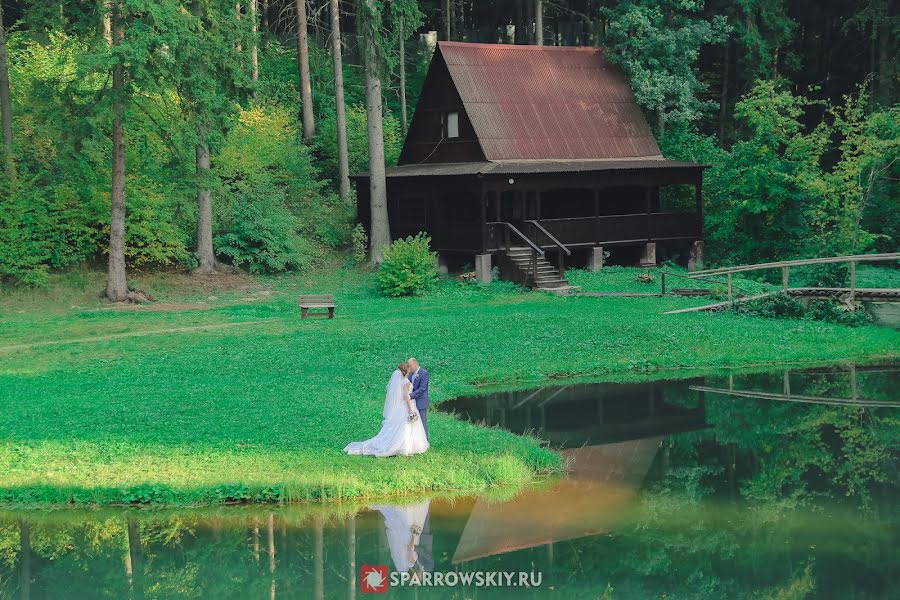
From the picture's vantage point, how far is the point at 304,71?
4722cm

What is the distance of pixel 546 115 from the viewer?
42.4m

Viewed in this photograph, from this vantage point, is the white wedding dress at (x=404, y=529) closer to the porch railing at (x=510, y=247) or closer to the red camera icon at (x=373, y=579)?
the red camera icon at (x=373, y=579)

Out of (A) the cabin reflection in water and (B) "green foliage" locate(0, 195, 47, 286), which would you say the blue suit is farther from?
(B) "green foliage" locate(0, 195, 47, 286)

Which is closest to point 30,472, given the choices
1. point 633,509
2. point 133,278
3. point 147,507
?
point 147,507

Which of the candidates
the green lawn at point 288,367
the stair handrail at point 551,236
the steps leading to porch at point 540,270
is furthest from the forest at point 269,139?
the stair handrail at point 551,236

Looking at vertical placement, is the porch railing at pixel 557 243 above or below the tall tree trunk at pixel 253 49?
below

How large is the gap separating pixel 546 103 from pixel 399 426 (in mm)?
26439

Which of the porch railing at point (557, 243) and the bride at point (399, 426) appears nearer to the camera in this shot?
the bride at point (399, 426)

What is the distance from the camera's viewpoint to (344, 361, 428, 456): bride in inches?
717

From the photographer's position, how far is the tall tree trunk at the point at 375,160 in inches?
1535

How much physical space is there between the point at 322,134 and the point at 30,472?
32.2 meters

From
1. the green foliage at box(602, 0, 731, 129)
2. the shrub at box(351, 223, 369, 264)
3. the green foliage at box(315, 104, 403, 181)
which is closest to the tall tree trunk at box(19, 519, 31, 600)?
the shrub at box(351, 223, 369, 264)

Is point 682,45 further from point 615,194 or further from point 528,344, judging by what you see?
point 528,344

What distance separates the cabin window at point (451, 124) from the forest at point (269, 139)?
2.55 meters
